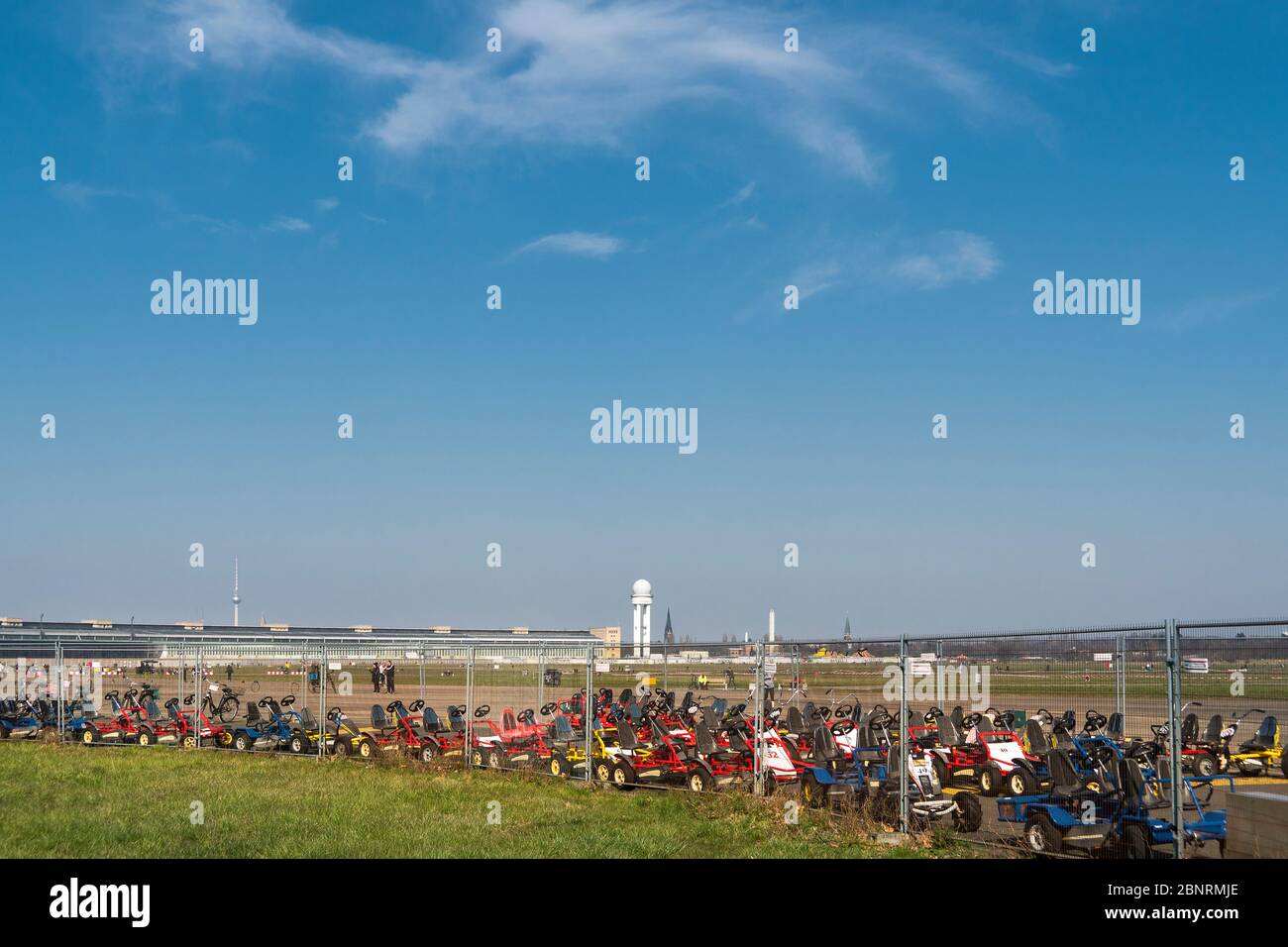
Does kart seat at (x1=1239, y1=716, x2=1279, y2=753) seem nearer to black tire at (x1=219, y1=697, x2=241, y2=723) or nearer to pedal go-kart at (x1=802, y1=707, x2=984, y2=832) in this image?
pedal go-kart at (x1=802, y1=707, x2=984, y2=832)

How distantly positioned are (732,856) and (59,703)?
20.4 m

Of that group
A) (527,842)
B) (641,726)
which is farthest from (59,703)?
(527,842)

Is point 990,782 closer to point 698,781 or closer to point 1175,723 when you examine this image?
point 698,781

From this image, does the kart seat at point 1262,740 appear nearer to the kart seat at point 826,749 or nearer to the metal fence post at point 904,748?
the kart seat at point 826,749

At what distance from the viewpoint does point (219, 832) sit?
13.7 metres

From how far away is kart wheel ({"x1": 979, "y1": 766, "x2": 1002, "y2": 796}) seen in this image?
15.9 metres

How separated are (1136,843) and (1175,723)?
1479 millimetres

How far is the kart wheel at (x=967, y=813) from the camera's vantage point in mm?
13625

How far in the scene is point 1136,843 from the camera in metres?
10.8

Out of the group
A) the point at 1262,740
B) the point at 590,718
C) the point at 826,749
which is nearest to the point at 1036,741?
the point at 826,749

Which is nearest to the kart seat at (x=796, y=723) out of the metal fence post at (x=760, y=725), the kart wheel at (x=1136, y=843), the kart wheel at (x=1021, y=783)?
the metal fence post at (x=760, y=725)

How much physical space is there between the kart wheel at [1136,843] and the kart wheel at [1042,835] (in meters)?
0.86
